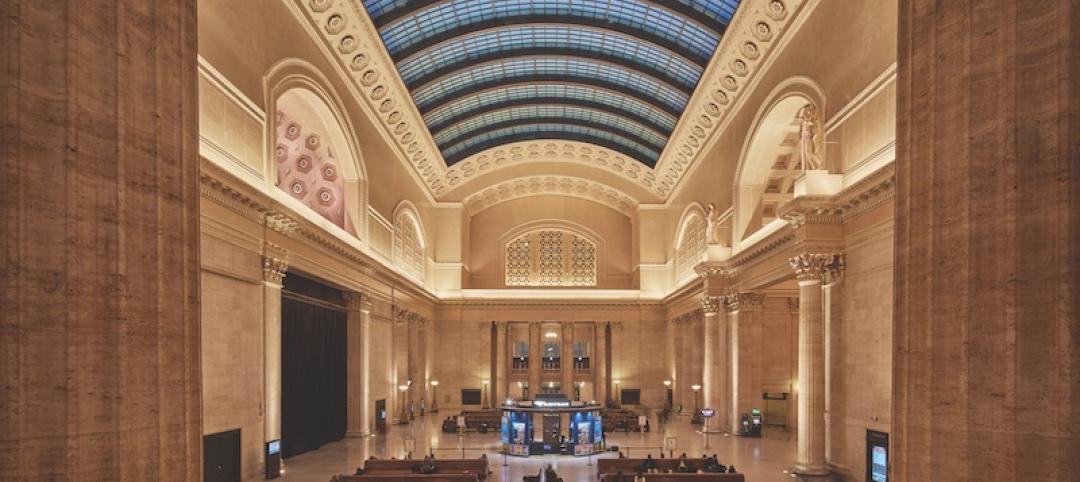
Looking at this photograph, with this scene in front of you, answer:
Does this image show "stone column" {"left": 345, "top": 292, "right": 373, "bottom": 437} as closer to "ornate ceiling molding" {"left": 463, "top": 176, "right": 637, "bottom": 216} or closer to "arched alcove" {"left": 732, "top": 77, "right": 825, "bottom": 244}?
"arched alcove" {"left": 732, "top": 77, "right": 825, "bottom": 244}

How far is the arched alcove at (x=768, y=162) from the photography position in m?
24.3

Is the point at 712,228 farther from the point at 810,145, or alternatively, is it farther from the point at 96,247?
the point at 96,247

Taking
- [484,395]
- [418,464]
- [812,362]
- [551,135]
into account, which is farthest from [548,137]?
[418,464]

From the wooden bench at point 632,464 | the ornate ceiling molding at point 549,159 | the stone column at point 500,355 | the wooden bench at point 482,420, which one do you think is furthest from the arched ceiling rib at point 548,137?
the wooden bench at point 632,464

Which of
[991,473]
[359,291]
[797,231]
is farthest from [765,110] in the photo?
[991,473]

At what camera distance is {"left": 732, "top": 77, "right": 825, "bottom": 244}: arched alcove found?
958 inches

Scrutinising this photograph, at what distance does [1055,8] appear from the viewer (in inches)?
240

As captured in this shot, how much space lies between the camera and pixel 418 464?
20.0m

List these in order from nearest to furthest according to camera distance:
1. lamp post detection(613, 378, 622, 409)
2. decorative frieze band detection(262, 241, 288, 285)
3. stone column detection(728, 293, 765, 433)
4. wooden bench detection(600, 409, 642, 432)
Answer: decorative frieze band detection(262, 241, 288, 285), stone column detection(728, 293, 765, 433), wooden bench detection(600, 409, 642, 432), lamp post detection(613, 378, 622, 409)

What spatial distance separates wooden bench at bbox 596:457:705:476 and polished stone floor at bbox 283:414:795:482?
0.47 meters

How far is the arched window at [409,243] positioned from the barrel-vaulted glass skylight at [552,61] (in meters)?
4.36

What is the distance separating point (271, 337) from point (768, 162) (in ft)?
57.0

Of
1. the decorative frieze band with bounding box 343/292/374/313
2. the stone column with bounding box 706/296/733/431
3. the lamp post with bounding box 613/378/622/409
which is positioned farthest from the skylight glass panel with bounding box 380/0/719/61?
the lamp post with bounding box 613/378/622/409

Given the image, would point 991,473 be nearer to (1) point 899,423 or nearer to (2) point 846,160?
(1) point 899,423
